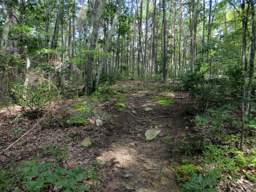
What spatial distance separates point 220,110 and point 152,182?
208 cm

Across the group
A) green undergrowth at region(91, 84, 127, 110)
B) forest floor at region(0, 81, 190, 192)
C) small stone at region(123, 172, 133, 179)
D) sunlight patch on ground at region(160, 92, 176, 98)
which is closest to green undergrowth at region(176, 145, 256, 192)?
forest floor at region(0, 81, 190, 192)

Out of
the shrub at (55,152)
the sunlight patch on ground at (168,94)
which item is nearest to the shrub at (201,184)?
the shrub at (55,152)

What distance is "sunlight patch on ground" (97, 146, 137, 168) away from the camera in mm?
4129

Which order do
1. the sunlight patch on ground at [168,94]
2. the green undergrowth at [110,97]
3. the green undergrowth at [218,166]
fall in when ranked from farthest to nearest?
the sunlight patch on ground at [168,94]
the green undergrowth at [110,97]
the green undergrowth at [218,166]

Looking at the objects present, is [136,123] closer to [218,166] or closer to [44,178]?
[218,166]

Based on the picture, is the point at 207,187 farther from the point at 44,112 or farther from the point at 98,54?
the point at 98,54

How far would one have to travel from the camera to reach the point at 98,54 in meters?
6.96

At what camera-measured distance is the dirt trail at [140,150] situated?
3.59m

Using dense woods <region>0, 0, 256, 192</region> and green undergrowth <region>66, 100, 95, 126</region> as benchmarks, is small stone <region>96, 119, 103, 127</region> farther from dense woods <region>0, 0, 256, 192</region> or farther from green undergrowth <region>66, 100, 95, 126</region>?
green undergrowth <region>66, 100, 95, 126</region>

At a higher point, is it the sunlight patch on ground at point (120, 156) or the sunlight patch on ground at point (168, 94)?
the sunlight patch on ground at point (168, 94)

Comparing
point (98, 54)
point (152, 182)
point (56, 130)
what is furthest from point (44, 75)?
point (152, 182)

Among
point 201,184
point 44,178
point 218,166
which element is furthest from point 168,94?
point 44,178

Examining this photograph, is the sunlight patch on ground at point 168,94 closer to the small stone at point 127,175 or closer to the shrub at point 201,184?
the small stone at point 127,175

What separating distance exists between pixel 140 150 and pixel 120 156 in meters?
0.44
